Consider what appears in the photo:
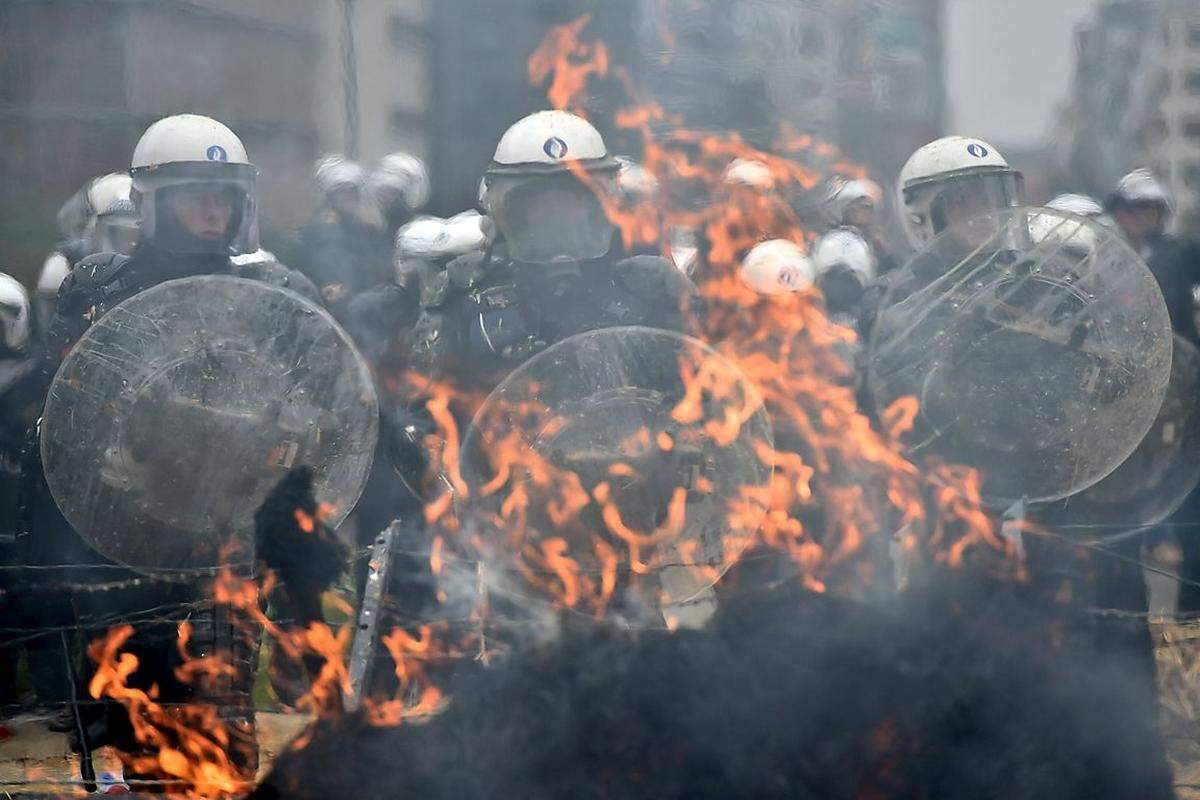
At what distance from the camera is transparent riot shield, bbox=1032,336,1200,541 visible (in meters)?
6.04

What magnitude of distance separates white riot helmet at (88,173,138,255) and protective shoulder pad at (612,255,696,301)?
322 cm

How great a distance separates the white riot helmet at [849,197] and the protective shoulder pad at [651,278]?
348 cm

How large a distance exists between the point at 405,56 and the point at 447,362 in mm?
→ 5632

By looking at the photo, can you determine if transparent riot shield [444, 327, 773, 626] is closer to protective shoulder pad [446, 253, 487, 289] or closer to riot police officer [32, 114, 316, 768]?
protective shoulder pad [446, 253, 487, 289]

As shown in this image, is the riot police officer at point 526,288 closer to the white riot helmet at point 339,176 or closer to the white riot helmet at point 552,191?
the white riot helmet at point 552,191

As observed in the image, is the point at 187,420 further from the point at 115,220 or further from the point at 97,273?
the point at 115,220

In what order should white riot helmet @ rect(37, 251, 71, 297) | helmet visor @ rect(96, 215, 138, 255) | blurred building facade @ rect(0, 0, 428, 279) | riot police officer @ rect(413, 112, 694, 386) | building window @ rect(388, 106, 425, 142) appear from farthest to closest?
blurred building facade @ rect(0, 0, 428, 279)
building window @ rect(388, 106, 425, 142)
white riot helmet @ rect(37, 251, 71, 297)
helmet visor @ rect(96, 215, 138, 255)
riot police officer @ rect(413, 112, 694, 386)

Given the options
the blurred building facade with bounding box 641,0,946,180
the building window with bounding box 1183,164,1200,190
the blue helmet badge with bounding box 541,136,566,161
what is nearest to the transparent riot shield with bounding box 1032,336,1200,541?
the blue helmet badge with bounding box 541,136,566,161

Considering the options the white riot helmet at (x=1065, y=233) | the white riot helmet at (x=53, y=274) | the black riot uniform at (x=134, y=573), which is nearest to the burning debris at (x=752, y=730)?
the black riot uniform at (x=134, y=573)

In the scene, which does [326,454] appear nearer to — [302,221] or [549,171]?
[549,171]

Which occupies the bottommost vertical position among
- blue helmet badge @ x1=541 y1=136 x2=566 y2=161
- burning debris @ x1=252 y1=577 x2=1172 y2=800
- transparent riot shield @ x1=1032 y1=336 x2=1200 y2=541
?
burning debris @ x1=252 y1=577 x2=1172 y2=800

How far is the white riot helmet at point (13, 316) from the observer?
829 cm

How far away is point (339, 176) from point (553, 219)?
11.0 ft

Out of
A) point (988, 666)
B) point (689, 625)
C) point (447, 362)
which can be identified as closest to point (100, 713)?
point (447, 362)
